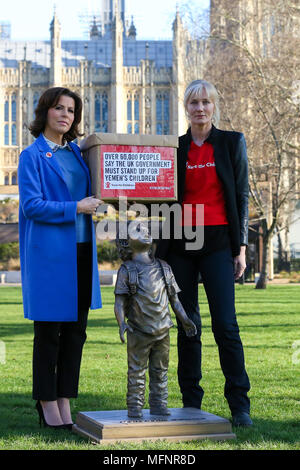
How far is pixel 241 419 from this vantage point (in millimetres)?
3773

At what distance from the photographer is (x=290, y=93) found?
1523cm

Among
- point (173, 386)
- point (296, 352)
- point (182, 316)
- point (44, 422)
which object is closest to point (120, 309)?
point (182, 316)

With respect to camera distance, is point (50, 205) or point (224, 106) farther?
point (224, 106)

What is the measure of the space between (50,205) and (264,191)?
66.6ft

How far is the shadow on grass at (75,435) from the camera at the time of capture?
3.41m

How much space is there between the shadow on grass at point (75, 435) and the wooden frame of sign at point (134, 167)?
1.14 meters

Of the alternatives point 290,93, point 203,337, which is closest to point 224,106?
point 290,93

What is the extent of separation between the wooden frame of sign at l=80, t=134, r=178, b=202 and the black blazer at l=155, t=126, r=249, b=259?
151 millimetres

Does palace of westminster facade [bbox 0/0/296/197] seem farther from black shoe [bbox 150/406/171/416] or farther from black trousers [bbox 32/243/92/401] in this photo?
black shoe [bbox 150/406/171/416]

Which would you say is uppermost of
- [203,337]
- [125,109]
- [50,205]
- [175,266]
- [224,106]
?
[125,109]

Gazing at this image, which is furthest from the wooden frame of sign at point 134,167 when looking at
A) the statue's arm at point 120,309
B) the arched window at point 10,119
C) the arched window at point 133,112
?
the arched window at point 10,119

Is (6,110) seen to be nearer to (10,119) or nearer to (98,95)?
(10,119)

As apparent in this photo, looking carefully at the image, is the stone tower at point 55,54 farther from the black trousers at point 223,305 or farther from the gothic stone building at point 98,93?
the black trousers at point 223,305
